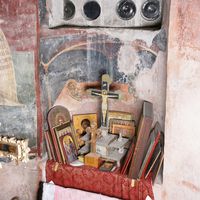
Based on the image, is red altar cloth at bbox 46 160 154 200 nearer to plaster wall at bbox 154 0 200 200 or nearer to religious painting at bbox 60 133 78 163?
religious painting at bbox 60 133 78 163

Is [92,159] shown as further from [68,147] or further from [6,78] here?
[6,78]

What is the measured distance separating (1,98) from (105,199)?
53.9 inches

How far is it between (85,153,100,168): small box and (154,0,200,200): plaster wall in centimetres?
65

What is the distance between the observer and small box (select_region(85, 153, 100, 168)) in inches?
145

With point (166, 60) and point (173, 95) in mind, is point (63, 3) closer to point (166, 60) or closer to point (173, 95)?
point (166, 60)

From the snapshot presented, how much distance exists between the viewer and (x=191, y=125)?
322cm

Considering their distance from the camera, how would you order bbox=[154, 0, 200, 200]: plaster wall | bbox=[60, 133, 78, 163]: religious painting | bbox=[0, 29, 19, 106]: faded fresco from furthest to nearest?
1. bbox=[60, 133, 78, 163]: religious painting
2. bbox=[0, 29, 19, 106]: faded fresco
3. bbox=[154, 0, 200, 200]: plaster wall

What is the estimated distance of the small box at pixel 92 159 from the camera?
3676 mm

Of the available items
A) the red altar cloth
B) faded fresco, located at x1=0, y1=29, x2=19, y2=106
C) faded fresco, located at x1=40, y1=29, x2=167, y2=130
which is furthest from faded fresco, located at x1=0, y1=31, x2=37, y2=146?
the red altar cloth

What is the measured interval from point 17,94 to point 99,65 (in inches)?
32.5

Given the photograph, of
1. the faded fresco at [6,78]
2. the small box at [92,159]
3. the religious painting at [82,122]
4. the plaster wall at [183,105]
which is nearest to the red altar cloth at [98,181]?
the small box at [92,159]

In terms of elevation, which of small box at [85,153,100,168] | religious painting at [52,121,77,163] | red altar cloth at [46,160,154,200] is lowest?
red altar cloth at [46,160,154,200]

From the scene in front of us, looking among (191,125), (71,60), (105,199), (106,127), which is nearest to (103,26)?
(71,60)

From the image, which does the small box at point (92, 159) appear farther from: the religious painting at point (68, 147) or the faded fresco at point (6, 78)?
the faded fresco at point (6, 78)
